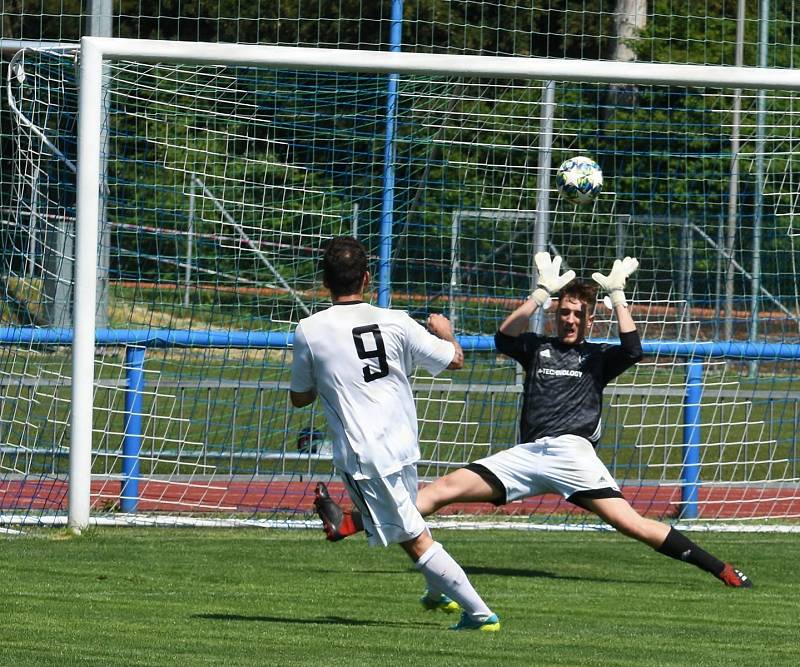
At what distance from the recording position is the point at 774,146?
11742 millimetres

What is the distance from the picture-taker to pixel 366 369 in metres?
6.43

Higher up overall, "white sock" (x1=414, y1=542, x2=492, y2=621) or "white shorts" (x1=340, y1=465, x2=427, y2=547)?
"white shorts" (x1=340, y1=465, x2=427, y2=547)

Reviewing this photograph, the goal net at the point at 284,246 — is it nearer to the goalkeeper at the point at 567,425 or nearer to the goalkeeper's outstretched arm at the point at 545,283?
the goalkeeper's outstretched arm at the point at 545,283

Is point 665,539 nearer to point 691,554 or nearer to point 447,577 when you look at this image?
point 691,554

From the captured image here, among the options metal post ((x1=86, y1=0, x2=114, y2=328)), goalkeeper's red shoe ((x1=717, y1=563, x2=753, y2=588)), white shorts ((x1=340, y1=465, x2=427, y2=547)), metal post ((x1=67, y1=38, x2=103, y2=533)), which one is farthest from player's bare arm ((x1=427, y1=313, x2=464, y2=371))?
metal post ((x1=86, y1=0, x2=114, y2=328))

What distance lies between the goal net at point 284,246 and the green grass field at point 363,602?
2.69 feet

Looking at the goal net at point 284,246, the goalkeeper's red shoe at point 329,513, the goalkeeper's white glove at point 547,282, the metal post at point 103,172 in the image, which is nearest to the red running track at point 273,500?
the goal net at point 284,246

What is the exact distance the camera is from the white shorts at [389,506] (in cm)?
648

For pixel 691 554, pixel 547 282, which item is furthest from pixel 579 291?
pixel 691 554

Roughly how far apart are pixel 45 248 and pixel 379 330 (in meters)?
4.24

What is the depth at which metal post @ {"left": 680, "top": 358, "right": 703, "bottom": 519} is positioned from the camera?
11219mm

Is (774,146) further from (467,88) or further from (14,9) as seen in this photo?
(14,9)

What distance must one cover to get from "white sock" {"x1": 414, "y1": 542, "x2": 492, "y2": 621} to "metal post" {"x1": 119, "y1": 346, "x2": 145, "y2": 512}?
433 centimetres

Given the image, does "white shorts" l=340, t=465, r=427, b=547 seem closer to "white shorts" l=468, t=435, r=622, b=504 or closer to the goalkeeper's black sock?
"white shorts" l=468, t=435, r=622, b=504
